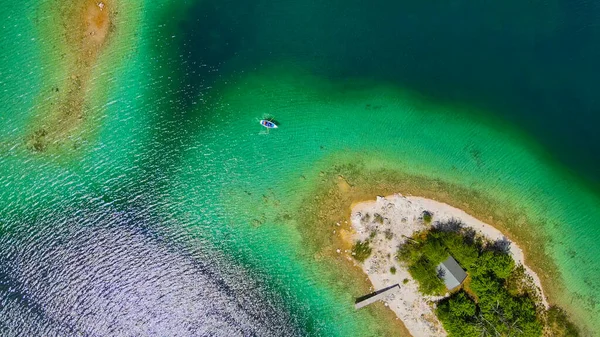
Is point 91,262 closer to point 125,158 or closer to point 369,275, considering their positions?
point 125,158

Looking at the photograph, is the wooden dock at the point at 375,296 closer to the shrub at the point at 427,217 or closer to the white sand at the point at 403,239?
the white sand at the point at 403,239

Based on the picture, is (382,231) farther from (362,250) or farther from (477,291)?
(477,291)

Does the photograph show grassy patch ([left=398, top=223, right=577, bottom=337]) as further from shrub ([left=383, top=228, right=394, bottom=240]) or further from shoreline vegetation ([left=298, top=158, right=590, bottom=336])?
shrub ([left=383, top=228, right=394, bottom=240])

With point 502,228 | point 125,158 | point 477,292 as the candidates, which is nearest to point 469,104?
point 502,228

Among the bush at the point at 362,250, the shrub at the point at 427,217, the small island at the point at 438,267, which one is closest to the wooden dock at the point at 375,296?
the small island at the point at 438,267

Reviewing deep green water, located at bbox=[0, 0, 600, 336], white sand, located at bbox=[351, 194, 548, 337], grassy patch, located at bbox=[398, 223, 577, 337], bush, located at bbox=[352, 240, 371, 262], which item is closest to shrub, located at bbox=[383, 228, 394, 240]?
white sand, located at bbox=[351, 194, 548, 337]

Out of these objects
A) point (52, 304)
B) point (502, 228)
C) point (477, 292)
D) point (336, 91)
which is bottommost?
point (52, 304)
